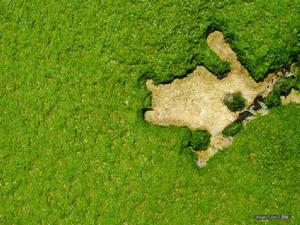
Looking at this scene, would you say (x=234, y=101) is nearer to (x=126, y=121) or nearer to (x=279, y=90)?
(x=279, y=90)

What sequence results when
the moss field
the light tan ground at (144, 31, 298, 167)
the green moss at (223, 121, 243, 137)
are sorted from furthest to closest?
the light tan ground at (144, 31, 298, 167)
the green moss at (223, 121, 243, 137)
the moss field

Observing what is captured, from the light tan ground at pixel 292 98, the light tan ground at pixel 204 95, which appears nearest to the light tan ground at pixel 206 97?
the light tan ground at pixel 204 95

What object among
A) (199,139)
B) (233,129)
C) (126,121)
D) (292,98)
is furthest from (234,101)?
(126,121)

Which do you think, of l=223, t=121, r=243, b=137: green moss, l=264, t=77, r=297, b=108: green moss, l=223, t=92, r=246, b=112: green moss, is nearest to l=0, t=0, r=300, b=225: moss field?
l=223, t=121, r=243, b=137: green moss

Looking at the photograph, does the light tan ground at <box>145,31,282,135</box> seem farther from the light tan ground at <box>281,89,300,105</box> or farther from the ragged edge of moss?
the light tan ground at <box>281,89,300,105</box>

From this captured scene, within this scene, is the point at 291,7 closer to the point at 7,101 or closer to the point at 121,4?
the point at 121,4

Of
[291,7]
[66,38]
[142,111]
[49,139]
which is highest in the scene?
[291,7]

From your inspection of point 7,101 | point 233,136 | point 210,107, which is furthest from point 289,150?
point 7,101
